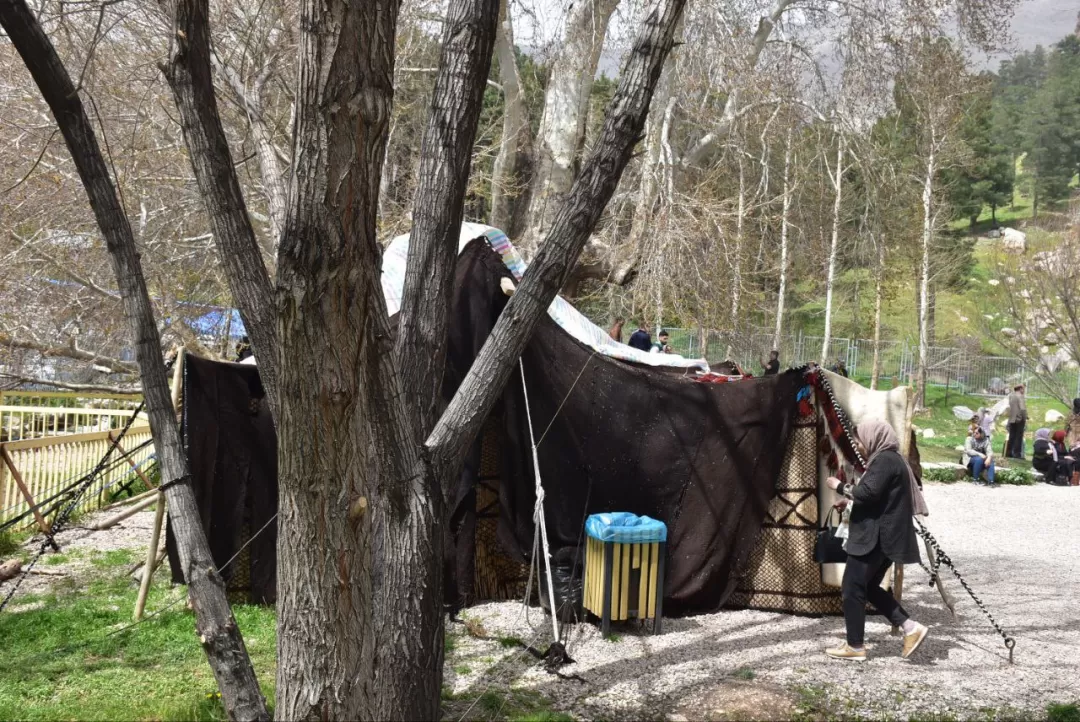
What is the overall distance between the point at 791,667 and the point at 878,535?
1.04 meters

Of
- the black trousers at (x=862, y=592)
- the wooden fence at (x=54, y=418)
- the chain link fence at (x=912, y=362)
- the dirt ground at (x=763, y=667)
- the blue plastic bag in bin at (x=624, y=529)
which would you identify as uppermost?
the chain link fence at (x=912, y=362)

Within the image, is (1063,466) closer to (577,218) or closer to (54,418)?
(577,218)

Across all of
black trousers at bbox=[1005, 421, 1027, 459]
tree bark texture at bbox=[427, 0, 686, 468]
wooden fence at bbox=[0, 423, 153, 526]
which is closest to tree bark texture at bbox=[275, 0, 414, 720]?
tree bark texture at bbox=[427, 0, 686, 468]

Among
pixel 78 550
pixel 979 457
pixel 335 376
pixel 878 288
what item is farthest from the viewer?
pixel 878 288

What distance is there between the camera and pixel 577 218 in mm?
4016

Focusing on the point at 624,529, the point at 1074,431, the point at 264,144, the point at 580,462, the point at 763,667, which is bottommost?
the point at 763,667

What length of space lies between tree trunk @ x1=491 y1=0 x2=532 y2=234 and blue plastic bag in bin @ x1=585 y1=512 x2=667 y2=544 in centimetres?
802

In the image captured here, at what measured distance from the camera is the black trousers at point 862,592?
5.81 m

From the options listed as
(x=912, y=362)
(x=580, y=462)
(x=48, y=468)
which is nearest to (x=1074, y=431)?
(x=912, y=362)

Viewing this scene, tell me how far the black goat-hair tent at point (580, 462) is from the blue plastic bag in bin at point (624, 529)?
1.49 ft

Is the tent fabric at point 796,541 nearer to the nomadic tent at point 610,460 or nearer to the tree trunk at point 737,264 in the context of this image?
the nomadic tent at point 610,460

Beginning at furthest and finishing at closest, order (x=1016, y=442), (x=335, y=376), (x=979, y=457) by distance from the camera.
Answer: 1. (x=1016, y=442)
2. (x=979, y=457)
3. (x=335, y=376)

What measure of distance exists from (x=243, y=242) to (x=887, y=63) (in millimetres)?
13333

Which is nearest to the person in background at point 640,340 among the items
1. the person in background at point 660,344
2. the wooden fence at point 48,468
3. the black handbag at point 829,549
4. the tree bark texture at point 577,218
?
the person in background at point 660,344
